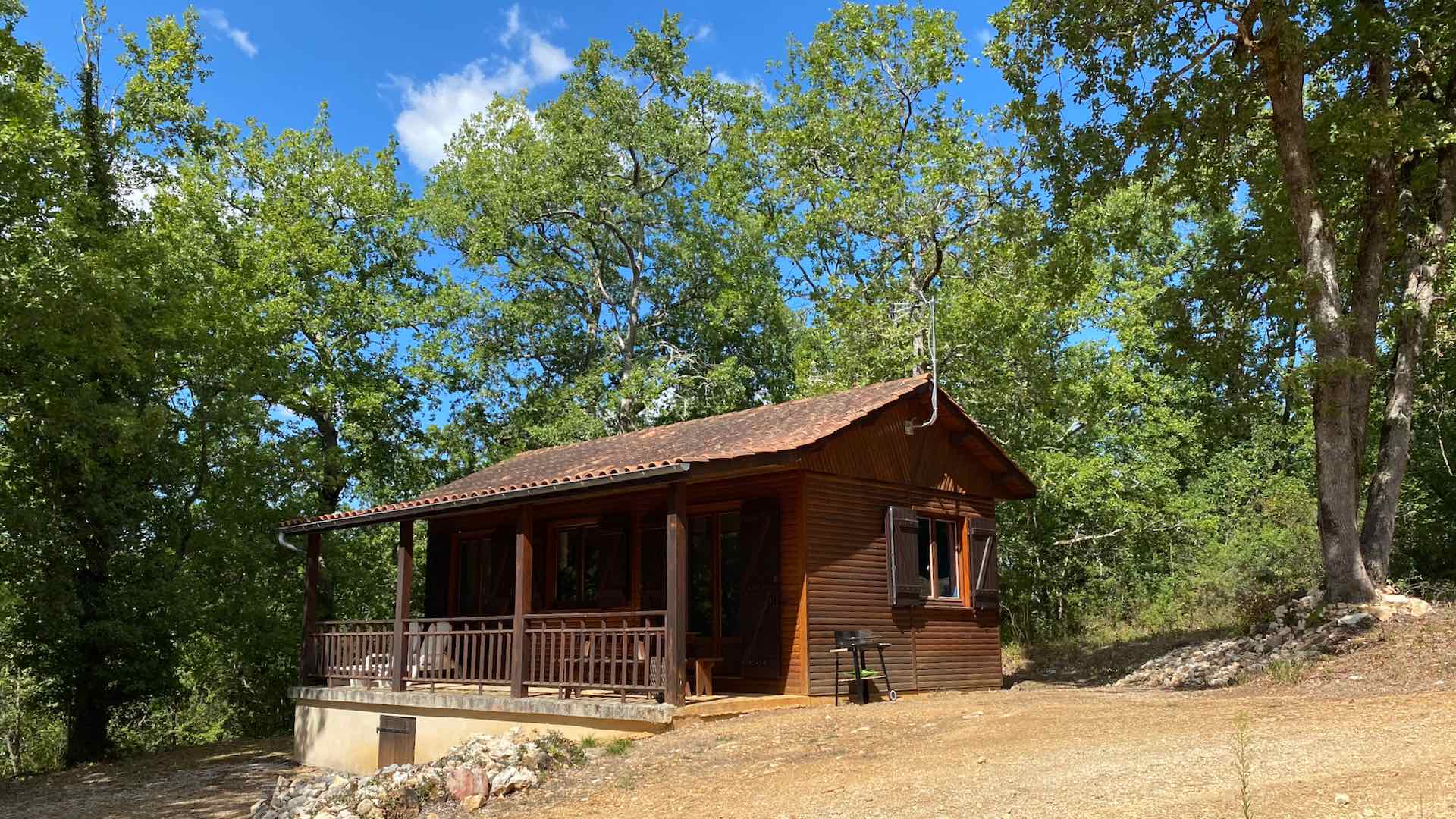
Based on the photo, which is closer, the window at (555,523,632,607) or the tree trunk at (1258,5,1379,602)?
the tree trunk at (1258,5,1379,602)

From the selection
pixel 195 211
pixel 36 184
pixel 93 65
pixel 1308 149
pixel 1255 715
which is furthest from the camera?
pixel 195 211

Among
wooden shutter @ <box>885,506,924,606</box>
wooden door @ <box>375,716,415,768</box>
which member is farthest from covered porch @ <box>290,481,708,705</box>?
wooden shutter @ <box>885,506,924,606</box>

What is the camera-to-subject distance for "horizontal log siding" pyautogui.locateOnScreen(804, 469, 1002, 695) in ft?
39.1

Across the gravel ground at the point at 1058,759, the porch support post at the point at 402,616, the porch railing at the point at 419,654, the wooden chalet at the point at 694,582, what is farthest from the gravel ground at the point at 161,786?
the porch support post at the point at 402,616

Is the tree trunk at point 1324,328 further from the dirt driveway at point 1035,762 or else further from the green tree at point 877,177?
the green tree at point 877,177

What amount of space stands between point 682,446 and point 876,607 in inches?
124

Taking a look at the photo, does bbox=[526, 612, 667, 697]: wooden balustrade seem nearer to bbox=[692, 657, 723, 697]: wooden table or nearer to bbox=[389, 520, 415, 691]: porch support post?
bbox=[692, 657, 723, 697]: wooden table

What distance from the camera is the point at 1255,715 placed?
8.51 meters

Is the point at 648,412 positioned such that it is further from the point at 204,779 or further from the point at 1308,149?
the point at 1308,149

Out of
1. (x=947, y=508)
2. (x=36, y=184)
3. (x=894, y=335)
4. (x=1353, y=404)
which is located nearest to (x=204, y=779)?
(x=36, y=184)

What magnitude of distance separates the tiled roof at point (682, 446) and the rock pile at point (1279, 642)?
16.1 ft

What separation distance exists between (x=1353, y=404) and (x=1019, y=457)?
8590 mm

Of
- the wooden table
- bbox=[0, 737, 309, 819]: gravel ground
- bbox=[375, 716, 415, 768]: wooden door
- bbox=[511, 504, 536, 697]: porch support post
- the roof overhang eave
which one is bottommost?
bbox=[0, 737, 309, 819]: gravel ground

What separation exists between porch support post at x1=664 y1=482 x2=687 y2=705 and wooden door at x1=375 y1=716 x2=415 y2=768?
4220mm
